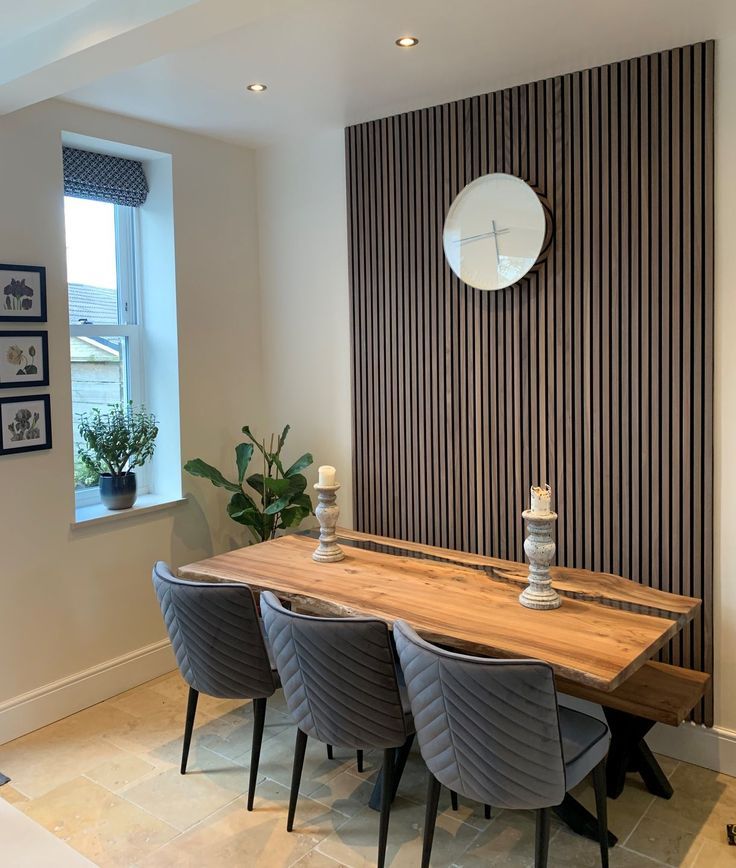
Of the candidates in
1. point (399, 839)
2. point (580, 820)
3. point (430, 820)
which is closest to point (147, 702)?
point (399, 839)

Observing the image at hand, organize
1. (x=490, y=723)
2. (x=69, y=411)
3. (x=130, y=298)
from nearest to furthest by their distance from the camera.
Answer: (x=490, y=723), (x=69, y=411), (x=130, y=298)

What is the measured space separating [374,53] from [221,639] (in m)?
2.12

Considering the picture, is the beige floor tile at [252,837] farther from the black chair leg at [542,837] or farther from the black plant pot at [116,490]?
the black plant pot at [116,490]

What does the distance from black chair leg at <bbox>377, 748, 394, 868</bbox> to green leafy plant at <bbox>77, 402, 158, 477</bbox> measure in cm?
192

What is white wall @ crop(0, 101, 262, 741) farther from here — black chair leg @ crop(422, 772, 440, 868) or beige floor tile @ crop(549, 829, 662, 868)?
beige floor tile @ crop(549, 829, 662, 868)

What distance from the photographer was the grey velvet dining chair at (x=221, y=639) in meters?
2.61

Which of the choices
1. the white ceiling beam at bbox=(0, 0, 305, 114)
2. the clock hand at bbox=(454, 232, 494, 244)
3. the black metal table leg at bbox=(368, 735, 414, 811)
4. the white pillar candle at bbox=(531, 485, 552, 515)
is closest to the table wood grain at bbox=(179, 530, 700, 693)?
the white pillar candle at bbox=(531, 485, 552, 515)

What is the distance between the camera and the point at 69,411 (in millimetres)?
3420

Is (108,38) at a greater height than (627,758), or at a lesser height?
greater

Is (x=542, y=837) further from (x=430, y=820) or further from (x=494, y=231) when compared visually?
(x=494, y=231)

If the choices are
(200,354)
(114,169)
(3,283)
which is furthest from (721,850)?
(114,169)

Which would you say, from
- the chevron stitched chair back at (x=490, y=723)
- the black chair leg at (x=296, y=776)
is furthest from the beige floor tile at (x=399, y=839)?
the chevron stitched chair back at (x=490, y=723)

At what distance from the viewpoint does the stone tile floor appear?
248 cm

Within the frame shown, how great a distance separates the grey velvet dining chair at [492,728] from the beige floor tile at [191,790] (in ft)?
2.93
